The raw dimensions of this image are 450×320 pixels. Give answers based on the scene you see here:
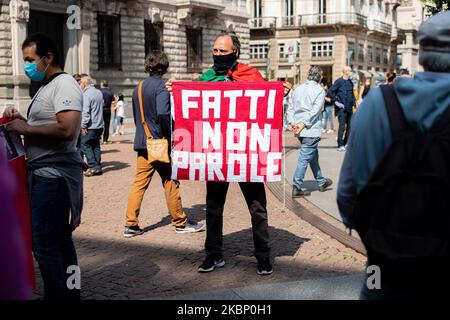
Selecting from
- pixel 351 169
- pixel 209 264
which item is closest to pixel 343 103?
pixel 209 264

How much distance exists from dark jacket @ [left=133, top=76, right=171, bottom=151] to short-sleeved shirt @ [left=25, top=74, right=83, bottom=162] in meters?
2.48

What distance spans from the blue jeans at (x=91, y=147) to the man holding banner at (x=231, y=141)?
611 centimetres

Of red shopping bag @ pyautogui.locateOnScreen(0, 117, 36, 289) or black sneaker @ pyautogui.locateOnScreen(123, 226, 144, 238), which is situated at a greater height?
red shopping bag @ pyautogui.locateOnScreen(0, 117, 36, 289)

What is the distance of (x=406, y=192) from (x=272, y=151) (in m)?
2.88

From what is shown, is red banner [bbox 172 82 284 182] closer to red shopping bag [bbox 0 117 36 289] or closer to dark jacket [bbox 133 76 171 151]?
dark jacket [bbox 133 76 171 151]

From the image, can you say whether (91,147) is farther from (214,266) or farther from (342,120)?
(342,120)

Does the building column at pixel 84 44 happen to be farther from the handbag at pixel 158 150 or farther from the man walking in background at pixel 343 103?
the handbag at pixel 158 150

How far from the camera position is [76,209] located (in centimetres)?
387

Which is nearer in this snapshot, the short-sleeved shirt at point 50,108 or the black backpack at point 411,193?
the black backpack at point 411,193

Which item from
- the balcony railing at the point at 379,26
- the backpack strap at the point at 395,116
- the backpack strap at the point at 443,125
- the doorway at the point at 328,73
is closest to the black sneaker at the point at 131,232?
the backpack strap at the point at 395,116

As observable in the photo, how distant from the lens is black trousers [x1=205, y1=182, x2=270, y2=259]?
4.95m

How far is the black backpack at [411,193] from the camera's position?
219 centimetres

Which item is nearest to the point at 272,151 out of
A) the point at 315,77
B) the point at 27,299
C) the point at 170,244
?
the point at 170,244

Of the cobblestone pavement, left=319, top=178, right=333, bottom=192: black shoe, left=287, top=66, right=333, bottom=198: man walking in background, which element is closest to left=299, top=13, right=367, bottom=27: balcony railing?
left=319, top=178, right=333, bottom=192: black shoe
